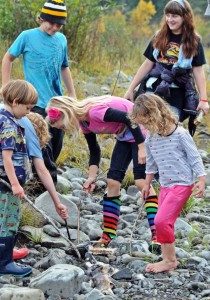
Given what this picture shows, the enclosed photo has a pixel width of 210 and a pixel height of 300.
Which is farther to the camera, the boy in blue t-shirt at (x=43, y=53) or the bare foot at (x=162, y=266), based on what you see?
the boy in blue t-shirt at (x=43, y=53)

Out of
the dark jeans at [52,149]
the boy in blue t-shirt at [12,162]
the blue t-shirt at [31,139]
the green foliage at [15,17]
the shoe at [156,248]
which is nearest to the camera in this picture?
the boy in blue t-shirt at [12,162]

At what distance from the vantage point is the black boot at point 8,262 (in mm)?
5020

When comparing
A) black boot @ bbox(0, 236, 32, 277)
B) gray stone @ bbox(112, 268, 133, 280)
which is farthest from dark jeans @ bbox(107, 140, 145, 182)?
black boot @ bbox(0, 236, 32, 277)

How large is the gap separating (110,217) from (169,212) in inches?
28.3

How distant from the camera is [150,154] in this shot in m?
5.45

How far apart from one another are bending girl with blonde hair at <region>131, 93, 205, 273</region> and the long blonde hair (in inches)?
17.7

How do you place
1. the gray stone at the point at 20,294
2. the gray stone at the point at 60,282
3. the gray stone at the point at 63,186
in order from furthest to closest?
the gray stone at the point at 63,186 → the gray stone at the point at 60,282 → the gray stone at the point at 20,294

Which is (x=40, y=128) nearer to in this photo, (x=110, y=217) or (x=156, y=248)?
(x=110, y=217)

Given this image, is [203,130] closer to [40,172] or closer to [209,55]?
[40,172]

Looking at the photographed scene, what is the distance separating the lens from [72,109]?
5.57 metres

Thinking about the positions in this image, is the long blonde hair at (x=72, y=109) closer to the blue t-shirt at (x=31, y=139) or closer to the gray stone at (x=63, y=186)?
the blue t-shirt at (x=31, y=139)

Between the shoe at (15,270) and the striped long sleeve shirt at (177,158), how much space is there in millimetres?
1068

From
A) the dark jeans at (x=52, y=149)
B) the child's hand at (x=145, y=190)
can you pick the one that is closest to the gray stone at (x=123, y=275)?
the child's hand at (x=145, y=190)

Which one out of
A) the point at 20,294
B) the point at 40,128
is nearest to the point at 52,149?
the point at 40,128
